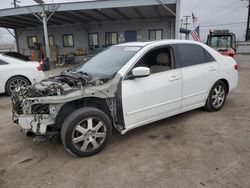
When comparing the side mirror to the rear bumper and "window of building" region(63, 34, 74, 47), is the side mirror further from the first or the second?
"window of building" region(63, 34, 74, 47)

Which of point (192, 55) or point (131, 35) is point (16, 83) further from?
point (131, 35)

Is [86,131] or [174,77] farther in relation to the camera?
[174,77]

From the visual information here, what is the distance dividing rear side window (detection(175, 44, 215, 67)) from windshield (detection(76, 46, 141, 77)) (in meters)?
0.90

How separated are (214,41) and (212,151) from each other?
12840 mm

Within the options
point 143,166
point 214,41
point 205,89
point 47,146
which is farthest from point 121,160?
point 214,41

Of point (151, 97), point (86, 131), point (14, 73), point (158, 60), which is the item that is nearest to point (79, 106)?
point (86, 131)

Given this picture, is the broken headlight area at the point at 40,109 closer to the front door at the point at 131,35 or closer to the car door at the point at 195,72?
the car door at the point at 195,72

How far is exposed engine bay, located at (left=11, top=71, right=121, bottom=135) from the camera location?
2.97 meters

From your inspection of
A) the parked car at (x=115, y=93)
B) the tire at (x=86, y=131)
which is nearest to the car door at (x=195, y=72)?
the parked car at (x=115, y=93)

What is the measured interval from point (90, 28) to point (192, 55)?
1554 centimetres

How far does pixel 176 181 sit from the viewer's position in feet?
8.51

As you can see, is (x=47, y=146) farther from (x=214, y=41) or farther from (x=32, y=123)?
(x=214, y=41)

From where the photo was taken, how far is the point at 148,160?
9.99ft

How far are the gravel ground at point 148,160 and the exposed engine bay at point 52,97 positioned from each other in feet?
1.75
